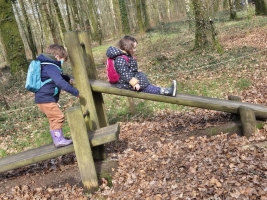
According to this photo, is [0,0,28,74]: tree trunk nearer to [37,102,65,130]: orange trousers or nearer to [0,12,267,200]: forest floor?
[0,12,267,200]: forest floor

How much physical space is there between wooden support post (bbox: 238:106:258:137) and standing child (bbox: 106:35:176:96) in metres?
1.21

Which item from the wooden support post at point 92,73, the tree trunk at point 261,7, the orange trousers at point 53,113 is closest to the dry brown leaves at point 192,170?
the wooden support post at point 92,73

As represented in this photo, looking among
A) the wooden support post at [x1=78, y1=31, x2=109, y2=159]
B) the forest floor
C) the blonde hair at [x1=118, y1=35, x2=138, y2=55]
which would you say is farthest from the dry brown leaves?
the blonde hair at [x1=118, y1=35, x2=138, y2=55]

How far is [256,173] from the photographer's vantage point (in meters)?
3.04

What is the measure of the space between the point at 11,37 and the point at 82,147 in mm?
9738

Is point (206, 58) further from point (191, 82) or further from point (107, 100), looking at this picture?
point (107, 100)

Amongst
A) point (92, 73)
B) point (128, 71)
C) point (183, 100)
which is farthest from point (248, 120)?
point (92, 73)

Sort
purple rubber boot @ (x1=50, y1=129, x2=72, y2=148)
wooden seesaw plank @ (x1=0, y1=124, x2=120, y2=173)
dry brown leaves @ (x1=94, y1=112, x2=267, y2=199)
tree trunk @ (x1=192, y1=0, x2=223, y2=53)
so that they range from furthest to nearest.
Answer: tree trunk @ (x1=192, y1=0, x2=223, y2=53) → purple rubber boot @ (x1=50, y1=129, x2=72, y2=148) → wooden seesaw plank @ (x1=0, y1=124, x2=120, y2=173) → dry brown leaves @ (x1=94, y1=112, x2=267, y2=199)

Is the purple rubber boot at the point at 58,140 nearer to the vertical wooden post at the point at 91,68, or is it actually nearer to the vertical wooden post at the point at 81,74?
the vertical wooden post at the point at 81,74

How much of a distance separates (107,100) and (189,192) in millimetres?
5431

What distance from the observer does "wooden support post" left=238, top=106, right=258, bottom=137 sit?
396 centimetres

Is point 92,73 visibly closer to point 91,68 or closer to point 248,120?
point 91,68

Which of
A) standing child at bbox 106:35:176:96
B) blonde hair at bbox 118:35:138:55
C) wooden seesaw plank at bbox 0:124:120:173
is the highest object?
blonde hair at bbox 118:35:138:55

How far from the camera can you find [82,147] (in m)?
3.44
